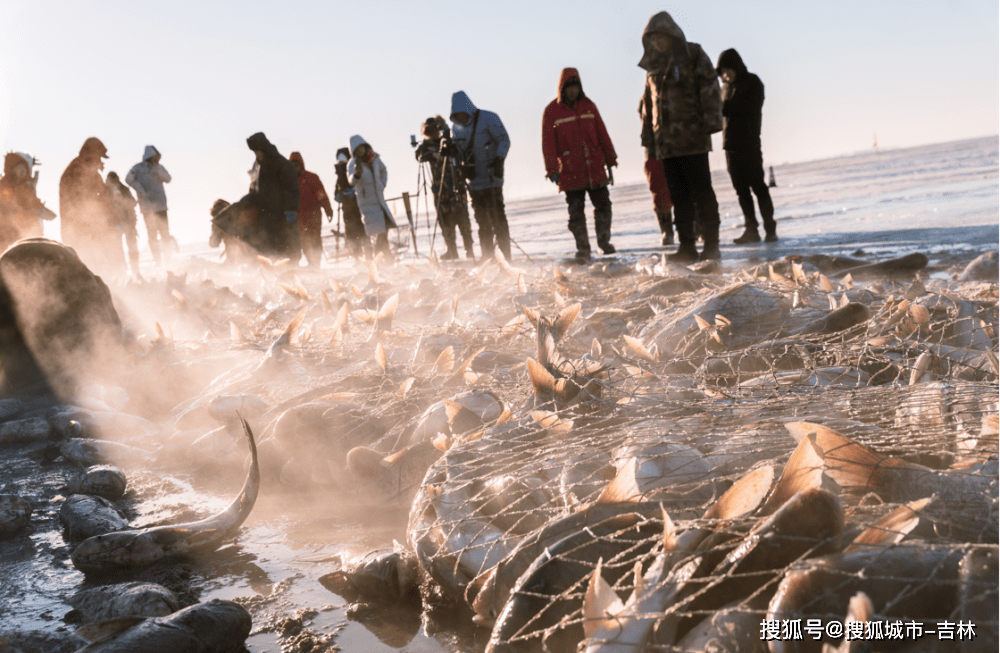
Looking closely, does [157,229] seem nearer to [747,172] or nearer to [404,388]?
[747,172]

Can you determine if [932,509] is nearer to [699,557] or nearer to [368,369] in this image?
A: [699,557]

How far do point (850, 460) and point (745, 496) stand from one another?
31cm

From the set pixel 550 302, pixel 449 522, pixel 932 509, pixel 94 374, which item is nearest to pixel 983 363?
pixel 932 509

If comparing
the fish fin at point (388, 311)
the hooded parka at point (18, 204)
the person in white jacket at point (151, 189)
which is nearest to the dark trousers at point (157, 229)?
the person in white jacket at point (151, 189)

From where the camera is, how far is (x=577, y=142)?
9086 mm

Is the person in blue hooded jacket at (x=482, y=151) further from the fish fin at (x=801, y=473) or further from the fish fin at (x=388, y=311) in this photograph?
the fish fin at (x=801, y=473)

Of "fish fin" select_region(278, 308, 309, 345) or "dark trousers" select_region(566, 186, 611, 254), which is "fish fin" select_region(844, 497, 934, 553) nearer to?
"fish fin" select_region(278, 308, 309, 345)

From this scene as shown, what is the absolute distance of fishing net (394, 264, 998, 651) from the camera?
1269 mm

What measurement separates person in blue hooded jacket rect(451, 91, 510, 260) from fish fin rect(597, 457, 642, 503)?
8572 mm

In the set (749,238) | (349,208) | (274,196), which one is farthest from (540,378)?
(349,208)

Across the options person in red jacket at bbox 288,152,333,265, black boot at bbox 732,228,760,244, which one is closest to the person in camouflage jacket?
black boot at bbox 732,228,760,244

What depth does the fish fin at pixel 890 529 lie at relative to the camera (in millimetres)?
1340

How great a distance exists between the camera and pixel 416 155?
39.0 feet

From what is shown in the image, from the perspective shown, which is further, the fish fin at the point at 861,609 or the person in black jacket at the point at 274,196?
the person in black jacket at the point at 274,196
